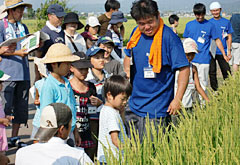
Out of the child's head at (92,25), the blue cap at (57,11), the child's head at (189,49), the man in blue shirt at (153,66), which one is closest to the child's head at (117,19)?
the child's head at (92,25)

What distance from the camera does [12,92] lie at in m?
5.91

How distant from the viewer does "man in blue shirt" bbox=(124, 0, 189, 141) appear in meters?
4.14

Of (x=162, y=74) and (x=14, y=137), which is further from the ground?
(x=162, y=74)

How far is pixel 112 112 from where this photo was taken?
3.85 m

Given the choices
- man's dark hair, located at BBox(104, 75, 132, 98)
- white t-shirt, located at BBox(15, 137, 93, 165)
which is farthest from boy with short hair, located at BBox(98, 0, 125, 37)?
white t-shirt, located at BBox(15, 137, 93, 165)

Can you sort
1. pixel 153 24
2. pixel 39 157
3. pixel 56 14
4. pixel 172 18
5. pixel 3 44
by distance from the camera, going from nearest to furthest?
pixel 39 157 < pixel 153 24 < pixel 3 44 < pixel 56 14 < pixel 172 18

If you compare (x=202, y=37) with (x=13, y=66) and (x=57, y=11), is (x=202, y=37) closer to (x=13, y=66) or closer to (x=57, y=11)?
(x=57, y=11)

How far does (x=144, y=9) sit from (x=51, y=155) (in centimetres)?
177

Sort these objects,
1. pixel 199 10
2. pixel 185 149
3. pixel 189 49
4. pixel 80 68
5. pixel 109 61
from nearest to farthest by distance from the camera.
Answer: pixel 185 149
pixel 80 68
pixel 189 49
pixel 109 61
pixel 199 10

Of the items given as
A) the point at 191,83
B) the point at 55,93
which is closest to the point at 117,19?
the point at 191,83

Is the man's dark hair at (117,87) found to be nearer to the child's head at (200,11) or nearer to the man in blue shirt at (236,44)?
the child's head at (200,11)

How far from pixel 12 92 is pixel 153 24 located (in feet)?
8.25

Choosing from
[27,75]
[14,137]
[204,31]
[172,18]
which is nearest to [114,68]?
[27,75]

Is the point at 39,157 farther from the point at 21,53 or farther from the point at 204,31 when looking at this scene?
the point at 204,31
